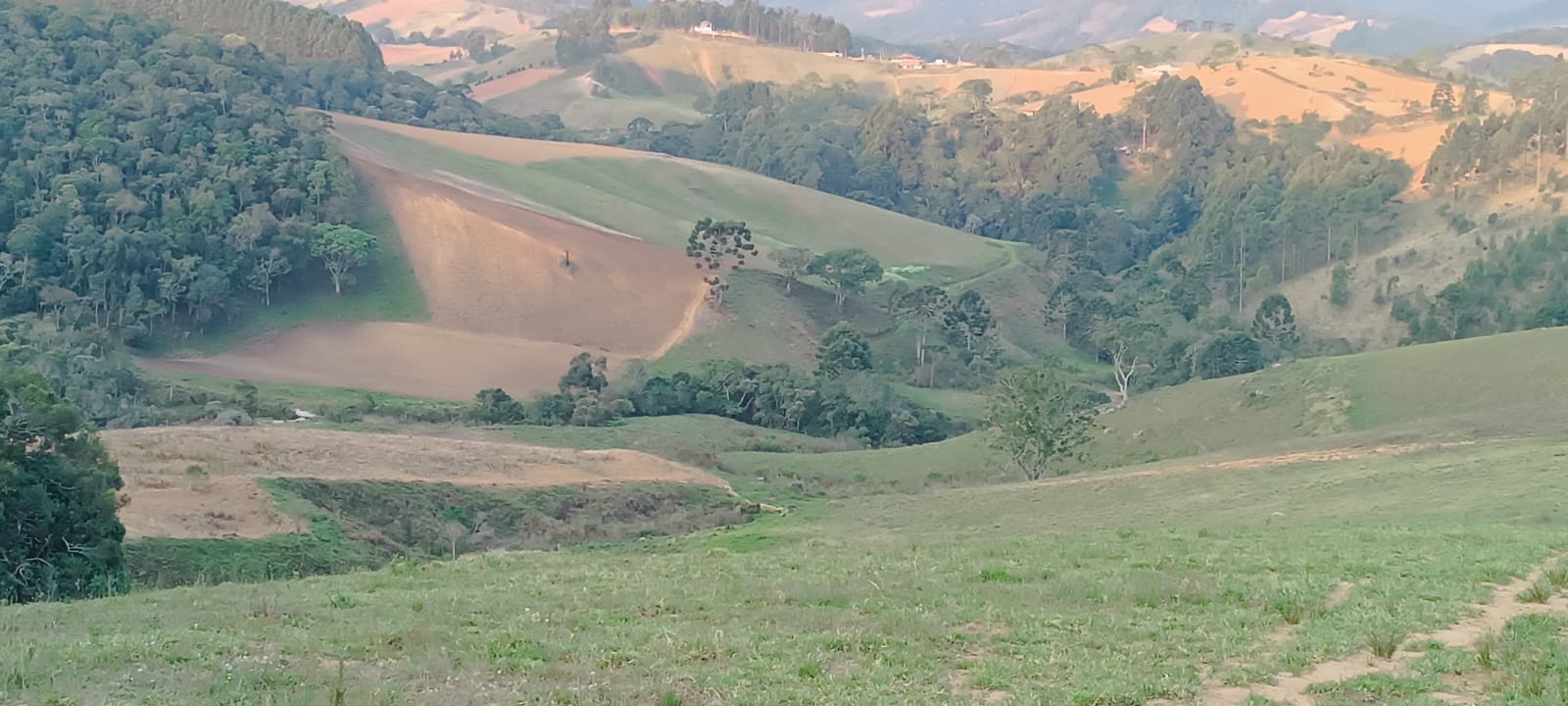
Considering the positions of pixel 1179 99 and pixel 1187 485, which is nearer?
pixel 1187 485

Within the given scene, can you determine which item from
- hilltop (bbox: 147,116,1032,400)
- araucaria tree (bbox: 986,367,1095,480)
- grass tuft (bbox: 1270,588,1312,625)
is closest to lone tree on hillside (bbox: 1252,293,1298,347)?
hilltop (bbox: 147,116,1032,400)

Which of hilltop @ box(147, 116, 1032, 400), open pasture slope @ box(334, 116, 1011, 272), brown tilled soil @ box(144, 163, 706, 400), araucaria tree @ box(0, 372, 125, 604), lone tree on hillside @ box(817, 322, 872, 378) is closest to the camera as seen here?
araucaria tree @ box(0, 372, 125, 604)

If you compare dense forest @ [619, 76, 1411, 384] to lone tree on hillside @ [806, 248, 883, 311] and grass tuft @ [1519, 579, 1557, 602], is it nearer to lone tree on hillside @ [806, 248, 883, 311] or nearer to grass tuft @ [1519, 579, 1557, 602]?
lone tree on hillside @ [806, 248, 883, 311]

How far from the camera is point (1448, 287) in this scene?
7738 cm

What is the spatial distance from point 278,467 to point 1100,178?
119 meters

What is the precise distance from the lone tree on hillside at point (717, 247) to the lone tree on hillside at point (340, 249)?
64.3 ft

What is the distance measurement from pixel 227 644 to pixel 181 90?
83.1m

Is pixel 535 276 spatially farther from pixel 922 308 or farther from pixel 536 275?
pixel 922 308

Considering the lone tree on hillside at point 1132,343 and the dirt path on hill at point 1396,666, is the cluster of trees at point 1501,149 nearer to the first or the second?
the lone tree on hillside at point 1132,343

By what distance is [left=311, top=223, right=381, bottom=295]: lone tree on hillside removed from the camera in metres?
78.8

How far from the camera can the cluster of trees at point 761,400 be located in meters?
63.4

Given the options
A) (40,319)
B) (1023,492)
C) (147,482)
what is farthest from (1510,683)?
(40,319)

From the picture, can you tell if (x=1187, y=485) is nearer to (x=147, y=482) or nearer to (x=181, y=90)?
(x=147, y=482)

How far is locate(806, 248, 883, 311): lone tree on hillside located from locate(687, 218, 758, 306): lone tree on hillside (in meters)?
4.71
